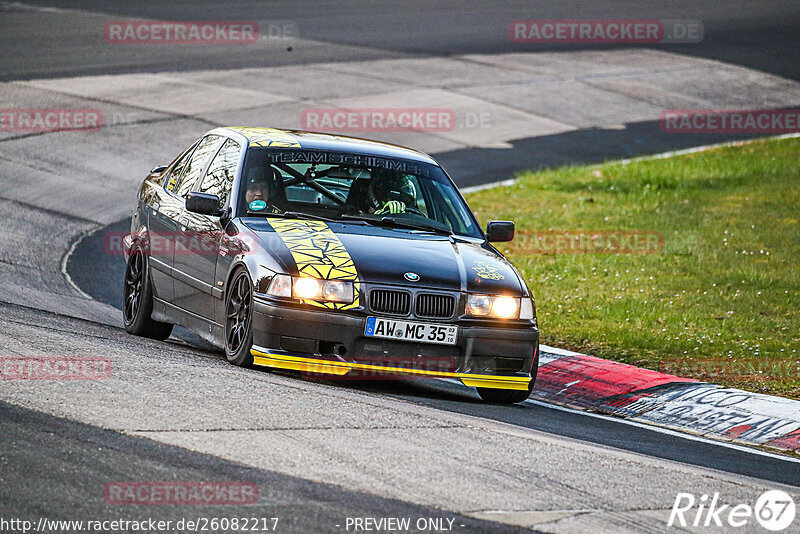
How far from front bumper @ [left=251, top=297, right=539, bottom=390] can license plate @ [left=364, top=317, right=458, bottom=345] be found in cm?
3

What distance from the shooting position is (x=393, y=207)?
939 cm

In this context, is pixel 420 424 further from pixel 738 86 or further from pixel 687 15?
pixel 687 15

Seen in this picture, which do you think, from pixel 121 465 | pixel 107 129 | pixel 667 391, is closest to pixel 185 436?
pixel 121 465

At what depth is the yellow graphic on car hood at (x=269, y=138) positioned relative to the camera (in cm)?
958

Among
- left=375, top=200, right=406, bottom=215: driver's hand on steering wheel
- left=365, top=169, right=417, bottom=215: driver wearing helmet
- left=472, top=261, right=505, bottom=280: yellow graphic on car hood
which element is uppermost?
left=365, top=169, right=417, bottom=215: driver wearing helmet

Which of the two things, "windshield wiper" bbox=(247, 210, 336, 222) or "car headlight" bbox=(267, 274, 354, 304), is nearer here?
"car headlight" bbox=(267, 274, 354, 304)

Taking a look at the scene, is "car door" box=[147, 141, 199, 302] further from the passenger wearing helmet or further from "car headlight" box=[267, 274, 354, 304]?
"car headlight" box=[267, 274, 354, 304]

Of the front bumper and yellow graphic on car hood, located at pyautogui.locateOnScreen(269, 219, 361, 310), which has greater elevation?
yellow graphic on car hood, located at pyautogui.locateOnScreen(269, 219, 361, 310)

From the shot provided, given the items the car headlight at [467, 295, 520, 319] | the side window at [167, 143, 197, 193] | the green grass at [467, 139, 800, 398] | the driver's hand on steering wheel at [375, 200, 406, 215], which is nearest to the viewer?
the car headlight at [467, 295, 520, 319]

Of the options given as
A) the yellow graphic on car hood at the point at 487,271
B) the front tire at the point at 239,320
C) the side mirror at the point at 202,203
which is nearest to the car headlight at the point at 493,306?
the yellow graphic on car hood at the point at 487,271

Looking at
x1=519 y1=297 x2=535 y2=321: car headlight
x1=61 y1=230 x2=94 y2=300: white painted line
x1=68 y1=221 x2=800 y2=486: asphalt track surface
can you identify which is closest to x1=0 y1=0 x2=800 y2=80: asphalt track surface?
x1=61 y1=230 x2=94 y2=300: white painted line

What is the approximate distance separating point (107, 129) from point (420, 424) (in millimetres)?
14764

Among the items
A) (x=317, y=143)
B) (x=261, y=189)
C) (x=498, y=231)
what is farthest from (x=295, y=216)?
(x=498, y=231)

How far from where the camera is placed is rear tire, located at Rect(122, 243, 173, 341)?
10.1m
